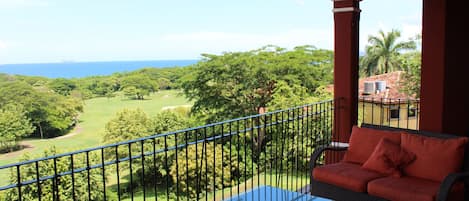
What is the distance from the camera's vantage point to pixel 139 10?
30.9 metres

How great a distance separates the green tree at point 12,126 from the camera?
20.3 m

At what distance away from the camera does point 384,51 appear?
81.2ft

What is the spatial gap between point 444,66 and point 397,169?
1436 millimetres

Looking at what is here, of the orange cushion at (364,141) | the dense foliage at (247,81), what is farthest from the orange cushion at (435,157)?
the dense foliage at (247,81)

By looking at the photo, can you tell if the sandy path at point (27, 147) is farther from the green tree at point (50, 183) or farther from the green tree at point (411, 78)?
the green tree at point (411, 78)

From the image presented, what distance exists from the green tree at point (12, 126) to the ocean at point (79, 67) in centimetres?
448

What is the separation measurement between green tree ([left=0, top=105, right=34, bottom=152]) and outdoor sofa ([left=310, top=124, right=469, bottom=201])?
65.9 ft

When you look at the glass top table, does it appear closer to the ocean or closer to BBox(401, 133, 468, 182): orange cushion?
BBox(401, 133, 468, 182): orange cushion

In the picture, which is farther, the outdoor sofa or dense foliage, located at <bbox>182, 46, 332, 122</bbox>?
dense foliage, located at <bbox>182, 46, 332, 122</bbox>

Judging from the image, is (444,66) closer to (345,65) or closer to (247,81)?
(345,65)

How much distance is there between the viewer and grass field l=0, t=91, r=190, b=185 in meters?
22.2

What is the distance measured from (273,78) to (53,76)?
1304 cm

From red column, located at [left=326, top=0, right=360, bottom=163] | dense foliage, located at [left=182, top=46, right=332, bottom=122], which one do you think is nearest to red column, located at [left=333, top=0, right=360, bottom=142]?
red column, located at [left=326, top=0, right=360, bottom=163]

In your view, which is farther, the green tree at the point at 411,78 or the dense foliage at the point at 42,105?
the dense foliage at the point at 42,105
